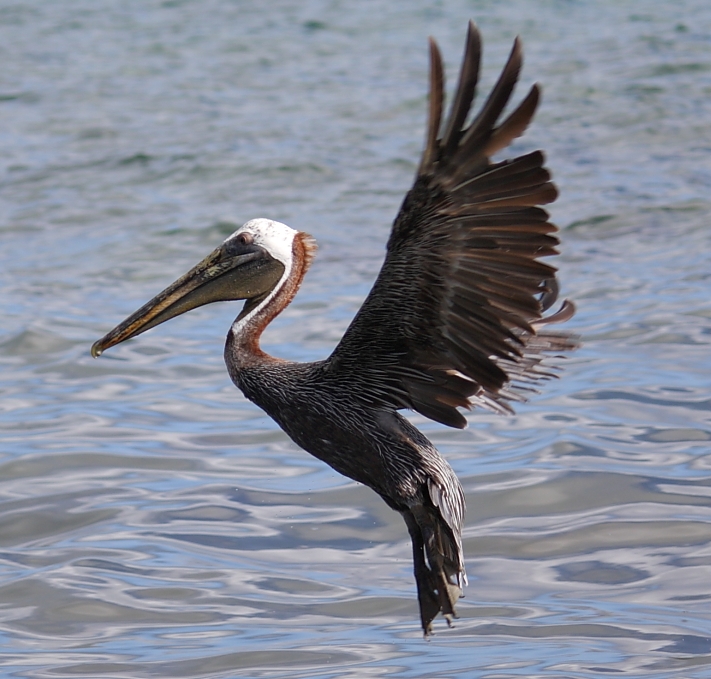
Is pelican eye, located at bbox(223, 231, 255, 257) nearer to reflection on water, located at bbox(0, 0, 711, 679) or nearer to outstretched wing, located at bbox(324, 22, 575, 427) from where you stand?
outstretched wing, located at bbox(324, 22, 575, 427)

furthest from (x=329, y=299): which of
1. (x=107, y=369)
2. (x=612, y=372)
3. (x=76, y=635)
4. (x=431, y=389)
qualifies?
(x=431, y=389)

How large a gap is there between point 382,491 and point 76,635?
5.00 ft

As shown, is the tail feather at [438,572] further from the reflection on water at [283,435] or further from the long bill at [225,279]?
the long bill at [225,279]

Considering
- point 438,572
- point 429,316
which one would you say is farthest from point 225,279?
point 438,572

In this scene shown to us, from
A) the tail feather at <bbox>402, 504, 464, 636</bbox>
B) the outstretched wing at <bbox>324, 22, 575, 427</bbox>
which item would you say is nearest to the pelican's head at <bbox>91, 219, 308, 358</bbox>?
the outstretched wing at <bbox>324, 22, 575, 427</bbox>

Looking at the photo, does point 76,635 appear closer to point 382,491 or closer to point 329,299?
point 382,491

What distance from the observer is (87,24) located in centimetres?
1922

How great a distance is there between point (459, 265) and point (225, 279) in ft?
4.27

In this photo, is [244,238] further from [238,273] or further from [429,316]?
[429,316]

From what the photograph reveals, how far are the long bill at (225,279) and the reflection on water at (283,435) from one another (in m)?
1.31

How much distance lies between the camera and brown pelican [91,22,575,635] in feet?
12.5

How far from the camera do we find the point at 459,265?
13.2ft

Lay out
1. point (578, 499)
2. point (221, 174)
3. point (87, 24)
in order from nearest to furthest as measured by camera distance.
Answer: point (578, 499) → point (221, 174) → point (87, 24)

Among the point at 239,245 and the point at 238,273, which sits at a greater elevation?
the point at 239,245
